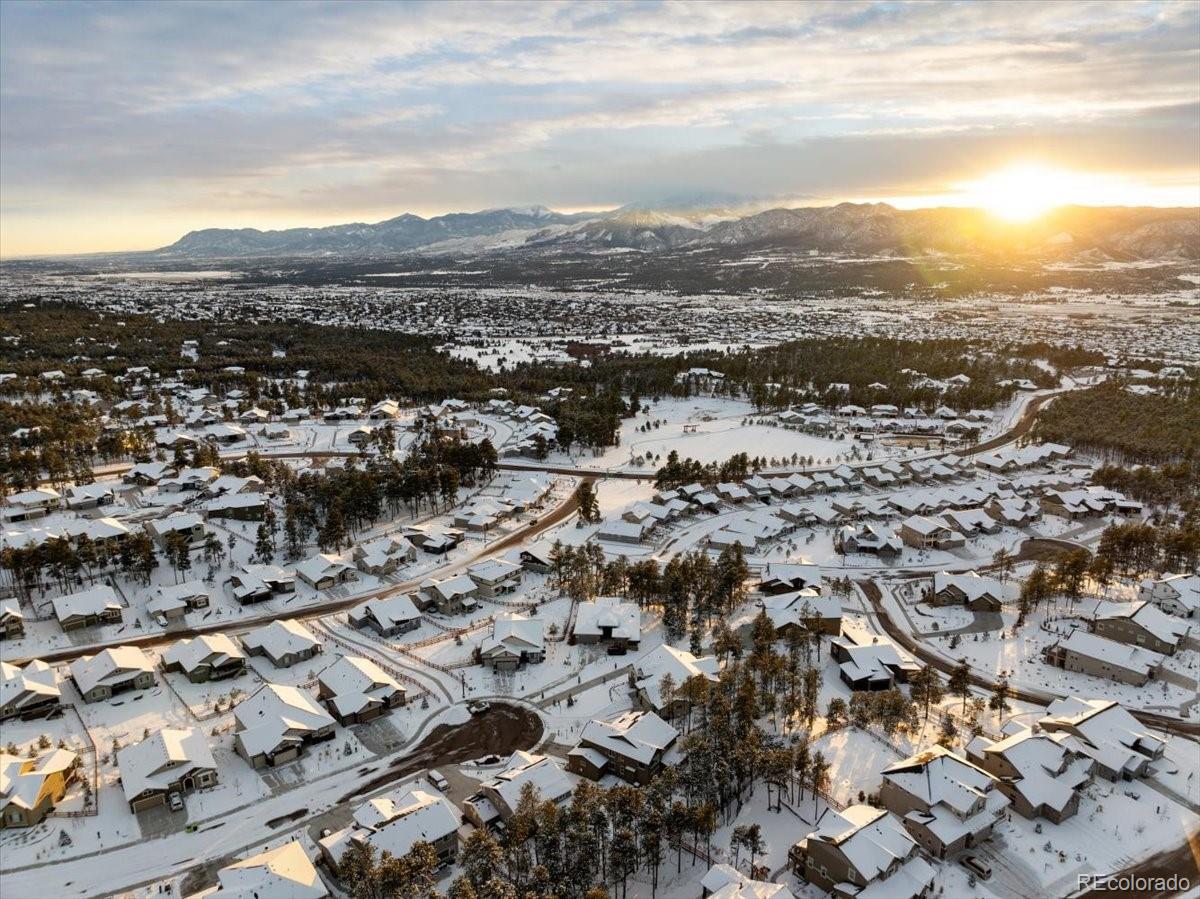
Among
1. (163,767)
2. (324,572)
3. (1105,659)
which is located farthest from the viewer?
(324,572)

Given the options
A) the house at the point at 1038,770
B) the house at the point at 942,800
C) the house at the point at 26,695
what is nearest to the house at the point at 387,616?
the house at the point at 26,695

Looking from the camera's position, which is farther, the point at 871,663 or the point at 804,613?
the point at 804,613

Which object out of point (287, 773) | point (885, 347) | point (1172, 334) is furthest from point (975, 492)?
point (1172, 334)

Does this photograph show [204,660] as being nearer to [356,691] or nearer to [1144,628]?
[356,691]

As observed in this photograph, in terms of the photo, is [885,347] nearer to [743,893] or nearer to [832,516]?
[832,516]

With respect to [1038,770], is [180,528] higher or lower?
higher

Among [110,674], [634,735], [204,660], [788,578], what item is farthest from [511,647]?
[110,674]
